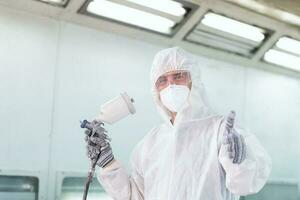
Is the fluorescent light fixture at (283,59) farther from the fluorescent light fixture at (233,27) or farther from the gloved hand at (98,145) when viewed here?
the gloved hand at (98,145)

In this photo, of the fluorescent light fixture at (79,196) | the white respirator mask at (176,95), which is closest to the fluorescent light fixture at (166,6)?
the white respirator mask at (176,95)

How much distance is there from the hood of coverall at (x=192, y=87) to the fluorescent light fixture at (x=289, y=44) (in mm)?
1377

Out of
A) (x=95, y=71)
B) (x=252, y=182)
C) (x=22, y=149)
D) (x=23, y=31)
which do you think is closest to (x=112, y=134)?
(x=95, y=71)

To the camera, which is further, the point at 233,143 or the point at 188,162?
the point at 188,162

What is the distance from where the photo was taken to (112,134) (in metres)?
2.47

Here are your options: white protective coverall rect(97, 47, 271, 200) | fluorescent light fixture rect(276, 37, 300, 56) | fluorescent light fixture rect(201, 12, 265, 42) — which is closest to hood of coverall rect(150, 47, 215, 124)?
white protective coverall rect(97, 47, 271, 200)

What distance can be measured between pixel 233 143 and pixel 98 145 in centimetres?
58

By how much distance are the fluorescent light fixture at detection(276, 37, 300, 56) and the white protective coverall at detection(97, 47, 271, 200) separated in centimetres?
138

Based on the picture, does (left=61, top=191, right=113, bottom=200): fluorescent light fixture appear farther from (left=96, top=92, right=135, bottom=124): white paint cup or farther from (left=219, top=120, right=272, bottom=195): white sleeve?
(left=219, top=120, right=272, bottom=195): white sleeve

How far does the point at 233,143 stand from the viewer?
4.77ft

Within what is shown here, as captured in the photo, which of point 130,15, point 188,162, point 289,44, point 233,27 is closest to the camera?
point 188,162

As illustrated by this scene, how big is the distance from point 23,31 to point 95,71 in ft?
1.37

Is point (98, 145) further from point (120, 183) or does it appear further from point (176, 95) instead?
point (176, 95)

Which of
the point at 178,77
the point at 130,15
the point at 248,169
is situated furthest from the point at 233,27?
the point at 248,169
